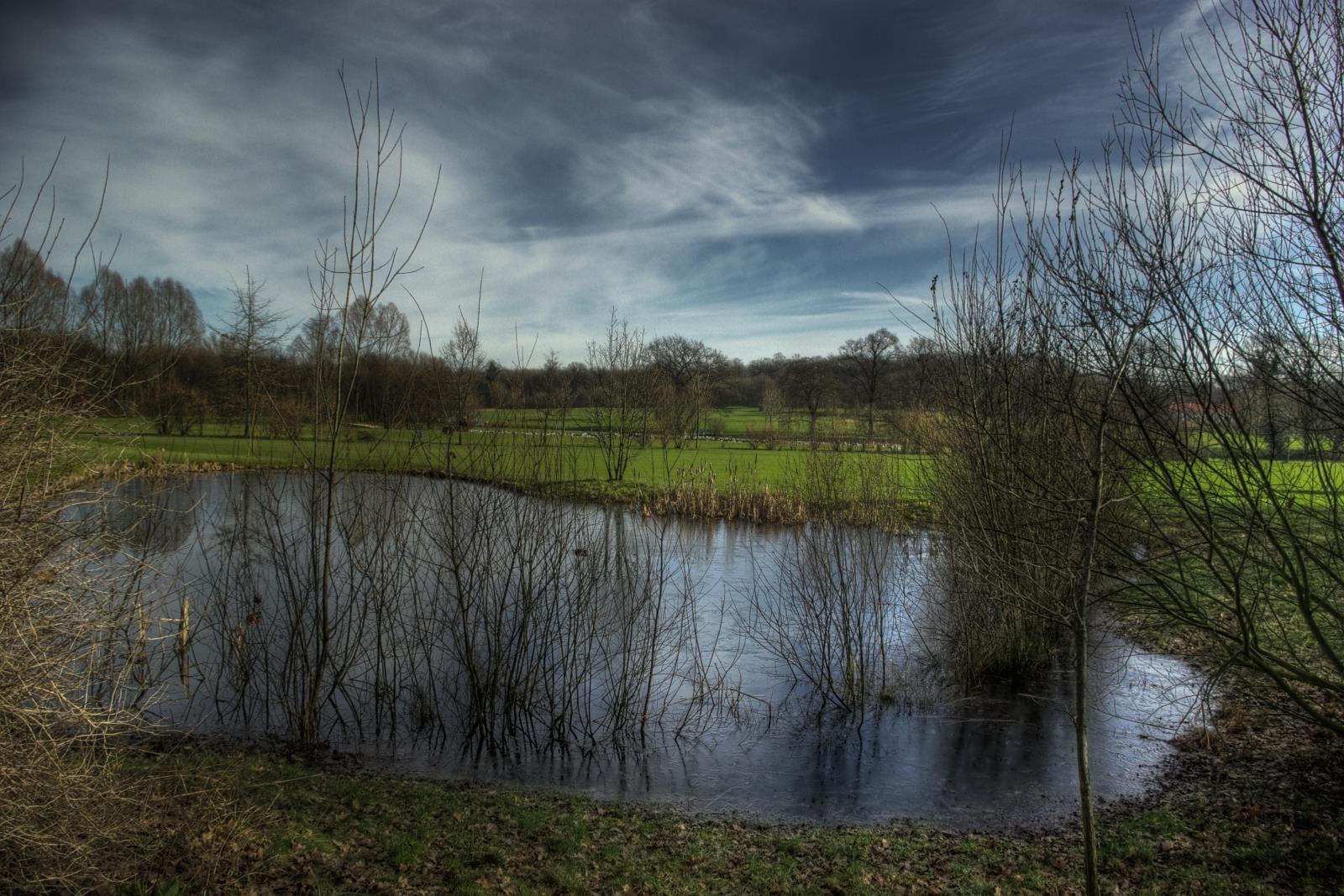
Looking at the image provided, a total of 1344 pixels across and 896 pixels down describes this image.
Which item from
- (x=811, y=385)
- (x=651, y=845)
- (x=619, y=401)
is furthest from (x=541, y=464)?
(x=811, y=385)

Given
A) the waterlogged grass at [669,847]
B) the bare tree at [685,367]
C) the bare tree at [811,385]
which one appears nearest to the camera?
the waterlogged grass at [669,847]

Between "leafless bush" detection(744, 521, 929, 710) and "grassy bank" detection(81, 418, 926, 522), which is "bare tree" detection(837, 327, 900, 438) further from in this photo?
"leafless bush" detection(744, 521, 929, 710)

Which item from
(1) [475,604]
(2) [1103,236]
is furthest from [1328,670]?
(1) [475,604]

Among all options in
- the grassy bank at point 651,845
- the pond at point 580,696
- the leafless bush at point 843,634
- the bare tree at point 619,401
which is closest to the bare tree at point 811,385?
the bare tree at point 619,401

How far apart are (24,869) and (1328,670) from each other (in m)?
11.8

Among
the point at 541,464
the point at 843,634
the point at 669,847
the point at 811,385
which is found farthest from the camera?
the point at 811,385

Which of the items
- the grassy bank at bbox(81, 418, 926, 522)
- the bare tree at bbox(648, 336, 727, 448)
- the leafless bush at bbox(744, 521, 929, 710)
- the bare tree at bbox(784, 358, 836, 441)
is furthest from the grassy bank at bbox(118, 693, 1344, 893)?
the bare tree at bbox(784, 358, 836, 441)

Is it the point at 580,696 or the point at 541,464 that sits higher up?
the point at 541,464

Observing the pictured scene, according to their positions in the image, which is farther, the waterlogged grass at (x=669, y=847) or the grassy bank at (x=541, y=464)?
the grassy bank at (x=541, y=464)

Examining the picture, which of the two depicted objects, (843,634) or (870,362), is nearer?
(843,634)

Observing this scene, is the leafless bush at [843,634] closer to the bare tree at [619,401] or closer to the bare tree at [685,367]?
the bare tree at [619,401]

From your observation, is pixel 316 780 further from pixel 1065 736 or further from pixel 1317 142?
pixel 1317 142

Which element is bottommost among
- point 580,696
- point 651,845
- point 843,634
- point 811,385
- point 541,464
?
point 580,696

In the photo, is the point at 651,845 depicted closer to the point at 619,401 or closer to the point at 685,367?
the point at 619,401
